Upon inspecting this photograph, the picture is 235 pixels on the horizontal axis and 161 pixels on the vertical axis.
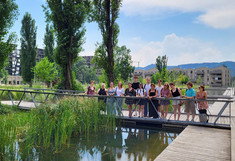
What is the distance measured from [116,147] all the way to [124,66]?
32.1 m

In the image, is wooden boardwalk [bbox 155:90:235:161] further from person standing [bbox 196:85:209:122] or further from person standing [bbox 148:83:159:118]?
person standing [bbox 148:83:159:118]

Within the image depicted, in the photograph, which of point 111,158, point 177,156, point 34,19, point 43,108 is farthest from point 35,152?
point 34,19

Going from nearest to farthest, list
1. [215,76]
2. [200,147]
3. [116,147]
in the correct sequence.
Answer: [200,147]
[116,147]
[215,76]

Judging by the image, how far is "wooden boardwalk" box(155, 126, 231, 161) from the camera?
4.14m

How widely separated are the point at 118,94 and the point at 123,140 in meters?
2.23

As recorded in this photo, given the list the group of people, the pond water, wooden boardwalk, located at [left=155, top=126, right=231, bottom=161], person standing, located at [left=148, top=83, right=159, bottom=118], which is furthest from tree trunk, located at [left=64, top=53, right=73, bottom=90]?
wooden boardwalk, located at [left=155, top=126, right=231, bottom=161]

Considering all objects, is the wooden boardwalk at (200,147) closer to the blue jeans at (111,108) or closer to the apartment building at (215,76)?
the blue jeans at (111,108)

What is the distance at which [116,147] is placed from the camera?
590cm

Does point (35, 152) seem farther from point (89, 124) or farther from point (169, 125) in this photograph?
point (169, 125)

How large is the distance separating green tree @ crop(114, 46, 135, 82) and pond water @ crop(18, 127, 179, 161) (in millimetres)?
28243

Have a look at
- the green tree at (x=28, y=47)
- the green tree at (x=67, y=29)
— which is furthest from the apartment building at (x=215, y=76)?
the green tree at (x=67, y=29)

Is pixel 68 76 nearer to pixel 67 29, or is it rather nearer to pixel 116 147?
pixel 67 29

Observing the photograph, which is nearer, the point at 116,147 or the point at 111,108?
the point at 116,147

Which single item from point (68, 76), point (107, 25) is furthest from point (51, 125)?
point (68, 76)
